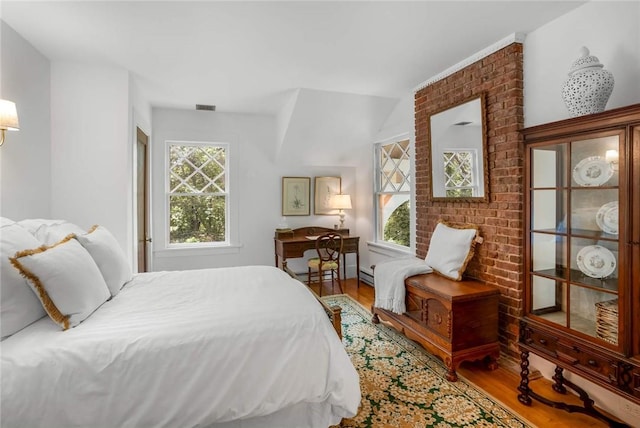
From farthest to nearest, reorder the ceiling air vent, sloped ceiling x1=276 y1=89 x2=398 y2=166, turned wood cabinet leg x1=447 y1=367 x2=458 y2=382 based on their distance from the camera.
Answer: the ceiling air vent
sloped ceiling x1=276 y1=89 x2=398 y2=166
turned wood cabinet leg x1=447 y1=367 x2=458 y2=382

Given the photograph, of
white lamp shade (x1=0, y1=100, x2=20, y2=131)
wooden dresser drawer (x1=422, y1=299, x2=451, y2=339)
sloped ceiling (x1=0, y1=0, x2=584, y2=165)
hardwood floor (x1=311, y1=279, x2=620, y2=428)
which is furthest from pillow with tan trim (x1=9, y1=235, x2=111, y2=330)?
hardwood floor (x1=311, y1=279, x2=620, y2=428)

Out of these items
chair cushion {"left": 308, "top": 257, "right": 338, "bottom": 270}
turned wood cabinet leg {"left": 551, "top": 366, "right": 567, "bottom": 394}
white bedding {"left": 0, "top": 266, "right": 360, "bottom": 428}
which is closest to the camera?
white bedding {"left": 0, "top": 266, "right": 360, "bottom": 428}

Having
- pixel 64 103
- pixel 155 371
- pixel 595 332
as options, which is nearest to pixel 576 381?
pixel 595 332

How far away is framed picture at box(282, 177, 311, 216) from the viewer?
16.7 feet

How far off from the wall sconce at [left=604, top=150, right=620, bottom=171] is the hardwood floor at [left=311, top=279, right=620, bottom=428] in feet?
4.82

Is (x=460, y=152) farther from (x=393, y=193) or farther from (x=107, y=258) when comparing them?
(x=107, y=258)

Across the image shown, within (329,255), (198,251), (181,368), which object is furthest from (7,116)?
(329,255)

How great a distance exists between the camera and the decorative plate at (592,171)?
1817mm

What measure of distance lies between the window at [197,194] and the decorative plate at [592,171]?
413 centimetres

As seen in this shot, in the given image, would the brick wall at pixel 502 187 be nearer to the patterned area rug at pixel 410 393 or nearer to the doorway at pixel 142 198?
the patterned area rug at pixel 410 393

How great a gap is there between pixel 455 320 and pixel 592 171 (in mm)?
1271

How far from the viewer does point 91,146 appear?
120 inches

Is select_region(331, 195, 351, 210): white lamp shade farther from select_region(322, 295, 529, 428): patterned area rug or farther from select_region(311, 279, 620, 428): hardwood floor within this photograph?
select_region(311, 279, 620, 428): hardwood floor

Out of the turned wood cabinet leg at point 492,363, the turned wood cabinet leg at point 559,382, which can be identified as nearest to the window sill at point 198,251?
the turned wood cabinet leg at point 492,363
